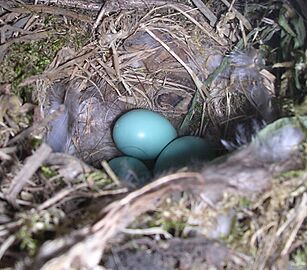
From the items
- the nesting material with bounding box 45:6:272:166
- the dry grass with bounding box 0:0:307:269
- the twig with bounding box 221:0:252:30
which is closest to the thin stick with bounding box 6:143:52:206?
the dry grass with bounding box 0:0:307:269

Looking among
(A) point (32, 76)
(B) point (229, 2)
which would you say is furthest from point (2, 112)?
(B) point (229, 2)

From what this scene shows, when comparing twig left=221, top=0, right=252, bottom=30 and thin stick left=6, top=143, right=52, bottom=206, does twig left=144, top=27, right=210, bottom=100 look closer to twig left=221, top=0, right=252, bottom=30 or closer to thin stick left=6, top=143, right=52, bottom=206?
twig left=221, top=0, right=252, bottom=30

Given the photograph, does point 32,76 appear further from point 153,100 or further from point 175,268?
point 175,268

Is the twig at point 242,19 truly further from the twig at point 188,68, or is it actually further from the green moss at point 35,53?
the green moss at point 35,53

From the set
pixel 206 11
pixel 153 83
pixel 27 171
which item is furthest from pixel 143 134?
pixel 27 171

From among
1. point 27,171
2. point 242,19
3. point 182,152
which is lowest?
point 182,152

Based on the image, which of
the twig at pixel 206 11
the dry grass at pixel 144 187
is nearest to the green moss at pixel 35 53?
the dry grass at pixel 144 187

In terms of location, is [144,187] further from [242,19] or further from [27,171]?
[242,19]
